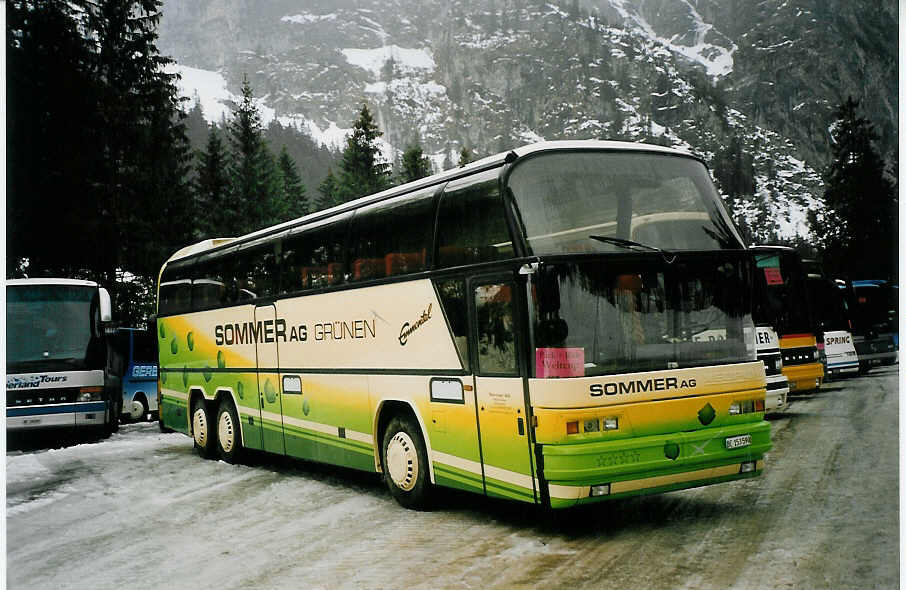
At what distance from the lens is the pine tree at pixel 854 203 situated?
11539 mm

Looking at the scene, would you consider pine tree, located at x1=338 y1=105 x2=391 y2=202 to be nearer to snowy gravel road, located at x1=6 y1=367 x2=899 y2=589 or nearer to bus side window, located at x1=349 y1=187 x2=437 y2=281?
snowy gravel road, located at x1=6 y1=367 x2=899 y2=589

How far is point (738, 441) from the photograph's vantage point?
729 cm

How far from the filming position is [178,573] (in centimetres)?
647

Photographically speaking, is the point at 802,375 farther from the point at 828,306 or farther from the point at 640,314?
the point at 640,314

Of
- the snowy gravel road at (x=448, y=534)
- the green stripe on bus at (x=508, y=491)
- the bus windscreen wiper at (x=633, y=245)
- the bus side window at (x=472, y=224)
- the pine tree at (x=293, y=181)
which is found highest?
the pine tree at (x=293, y=181)

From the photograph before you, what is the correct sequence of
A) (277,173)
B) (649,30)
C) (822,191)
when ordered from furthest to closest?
(277,173)
(649,30)
(822,191)

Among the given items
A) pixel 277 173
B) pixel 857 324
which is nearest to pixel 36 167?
pixel 857 324

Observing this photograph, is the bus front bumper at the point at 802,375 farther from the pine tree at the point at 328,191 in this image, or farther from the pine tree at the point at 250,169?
the pine tree at the point at 328,191

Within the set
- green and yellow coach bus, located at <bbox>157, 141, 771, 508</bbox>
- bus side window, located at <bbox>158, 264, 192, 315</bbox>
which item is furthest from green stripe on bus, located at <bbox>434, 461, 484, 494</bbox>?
bus side window, located at <bbox>158, 264, 192, 315</bbox>

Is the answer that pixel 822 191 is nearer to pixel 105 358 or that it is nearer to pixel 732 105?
pixel 105 358

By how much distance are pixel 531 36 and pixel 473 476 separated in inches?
3103

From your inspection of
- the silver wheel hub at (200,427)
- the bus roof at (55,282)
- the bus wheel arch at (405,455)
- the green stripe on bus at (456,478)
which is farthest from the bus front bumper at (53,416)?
the green stripe on bus at (456,478)

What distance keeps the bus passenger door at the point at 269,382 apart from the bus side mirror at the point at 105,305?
199 inches

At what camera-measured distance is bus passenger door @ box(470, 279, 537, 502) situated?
7023 millimetres
